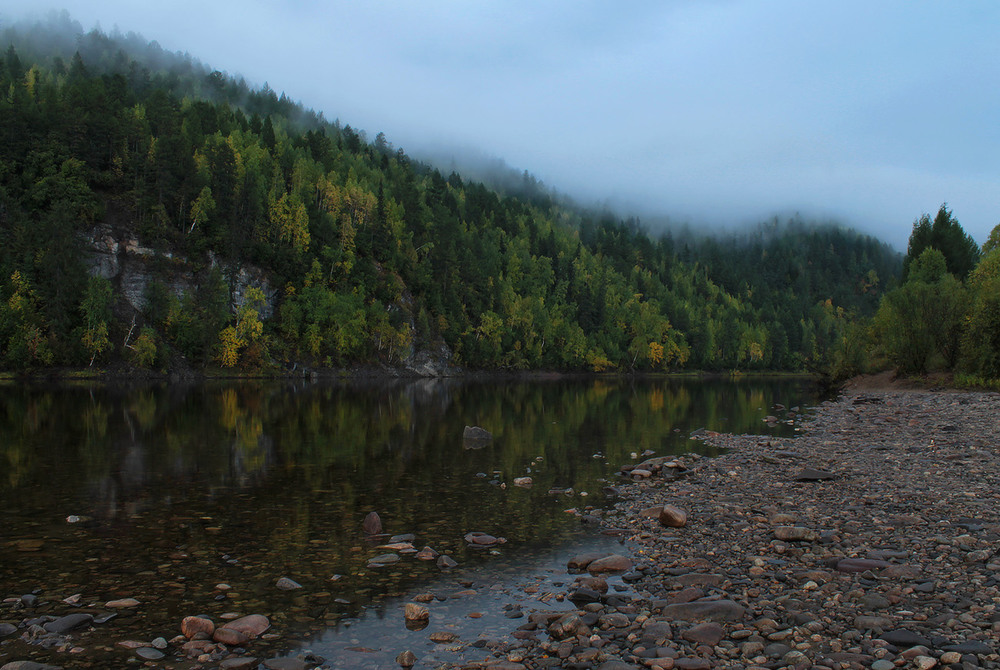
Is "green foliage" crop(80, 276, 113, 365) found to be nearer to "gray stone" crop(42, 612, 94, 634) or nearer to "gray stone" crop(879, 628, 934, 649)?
"gray stone" crop(42, 612, 94, 634)

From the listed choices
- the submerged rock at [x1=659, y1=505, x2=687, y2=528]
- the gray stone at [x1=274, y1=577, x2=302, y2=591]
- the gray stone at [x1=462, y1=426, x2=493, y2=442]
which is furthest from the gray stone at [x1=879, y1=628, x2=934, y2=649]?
the gray stone at [x1=462, y1=426, x2=493, y2=442]

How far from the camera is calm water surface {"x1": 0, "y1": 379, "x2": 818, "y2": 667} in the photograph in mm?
9266

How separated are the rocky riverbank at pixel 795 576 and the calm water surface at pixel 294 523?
1314mm

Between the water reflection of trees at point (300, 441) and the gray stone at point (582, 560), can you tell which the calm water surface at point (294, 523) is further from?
the gray stone at point (582, 560)

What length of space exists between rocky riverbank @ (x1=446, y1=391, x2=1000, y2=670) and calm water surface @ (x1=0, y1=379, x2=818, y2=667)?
1314 millimetres

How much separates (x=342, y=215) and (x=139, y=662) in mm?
136108

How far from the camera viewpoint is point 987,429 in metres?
28.3

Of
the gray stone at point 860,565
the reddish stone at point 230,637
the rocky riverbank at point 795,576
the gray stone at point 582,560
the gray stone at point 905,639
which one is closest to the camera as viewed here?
the gray stone at point 905,639

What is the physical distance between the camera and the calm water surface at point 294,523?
927 cm

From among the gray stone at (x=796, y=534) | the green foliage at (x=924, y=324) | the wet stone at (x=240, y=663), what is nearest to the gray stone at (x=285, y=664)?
the wet stone at (x=240, y=663)

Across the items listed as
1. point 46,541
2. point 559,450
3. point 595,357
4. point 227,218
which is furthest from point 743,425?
point 595,357

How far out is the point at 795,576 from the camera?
10.3 metres

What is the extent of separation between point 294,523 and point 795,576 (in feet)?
37.2

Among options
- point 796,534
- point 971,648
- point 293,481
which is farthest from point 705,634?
point 293,481
